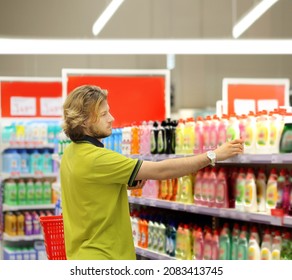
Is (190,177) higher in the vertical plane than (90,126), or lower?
lower

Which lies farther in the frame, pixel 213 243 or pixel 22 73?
pixel 22 73

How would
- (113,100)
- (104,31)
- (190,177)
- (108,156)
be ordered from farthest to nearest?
(104,31), (113,100), (190,177), (108,156)

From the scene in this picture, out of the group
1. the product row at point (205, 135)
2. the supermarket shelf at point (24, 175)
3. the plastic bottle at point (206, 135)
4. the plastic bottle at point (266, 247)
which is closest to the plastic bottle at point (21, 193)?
the supermarket shelf at point (24, 175)

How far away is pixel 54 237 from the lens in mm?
4168

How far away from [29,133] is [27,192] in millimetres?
832

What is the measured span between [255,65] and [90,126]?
586 inches

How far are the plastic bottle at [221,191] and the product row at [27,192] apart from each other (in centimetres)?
544

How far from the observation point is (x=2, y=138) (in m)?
10.3

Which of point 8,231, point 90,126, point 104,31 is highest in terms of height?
point 104,31

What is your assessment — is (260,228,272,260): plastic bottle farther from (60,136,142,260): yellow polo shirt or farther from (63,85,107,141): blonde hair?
(63,85,107,141): blonde hair

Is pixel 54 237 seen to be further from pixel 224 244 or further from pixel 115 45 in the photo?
pixel 115 45

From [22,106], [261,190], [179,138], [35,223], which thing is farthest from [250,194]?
[22,106]

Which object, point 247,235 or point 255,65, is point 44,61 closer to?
point 255,65

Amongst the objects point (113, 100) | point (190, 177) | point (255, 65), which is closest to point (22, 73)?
point (255, 65)
